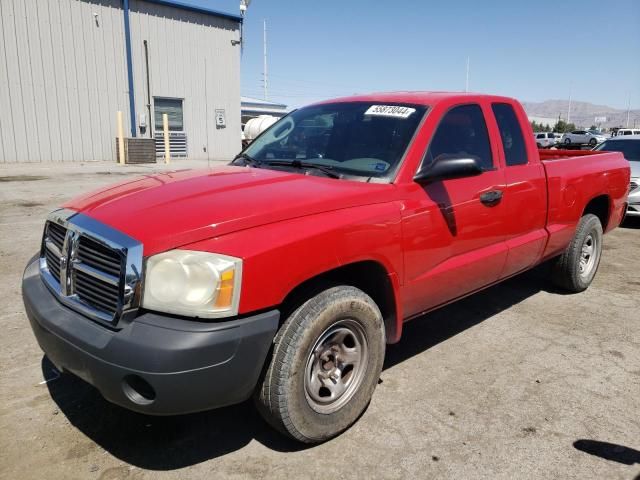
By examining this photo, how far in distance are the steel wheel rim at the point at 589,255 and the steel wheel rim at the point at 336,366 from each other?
11.1 ft

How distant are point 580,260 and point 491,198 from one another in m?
2.16

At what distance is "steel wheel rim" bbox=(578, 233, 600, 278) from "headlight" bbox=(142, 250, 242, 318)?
4239 mm

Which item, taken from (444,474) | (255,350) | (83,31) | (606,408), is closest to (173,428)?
(255,350)

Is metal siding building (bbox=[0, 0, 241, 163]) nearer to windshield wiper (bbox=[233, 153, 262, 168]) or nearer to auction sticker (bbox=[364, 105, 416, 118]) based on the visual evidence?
windshield wiper (bbox=[233, 153, 262, 168])

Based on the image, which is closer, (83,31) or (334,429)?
(334,429)

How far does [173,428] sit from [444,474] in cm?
144

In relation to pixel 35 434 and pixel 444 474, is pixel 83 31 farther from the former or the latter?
pixel 444 474

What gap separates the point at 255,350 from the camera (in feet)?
7.32

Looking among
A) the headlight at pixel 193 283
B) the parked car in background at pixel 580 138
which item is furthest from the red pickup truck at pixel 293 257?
the parked car in background at pixel 580 138

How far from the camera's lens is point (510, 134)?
4.05 metres

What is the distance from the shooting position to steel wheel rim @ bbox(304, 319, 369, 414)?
102 inches

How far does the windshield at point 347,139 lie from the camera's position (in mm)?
3172

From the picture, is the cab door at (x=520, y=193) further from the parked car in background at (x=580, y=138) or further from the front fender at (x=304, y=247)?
the parked car in background at (x=580, y=138)

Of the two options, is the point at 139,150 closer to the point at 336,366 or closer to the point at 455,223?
the point at 455,223
